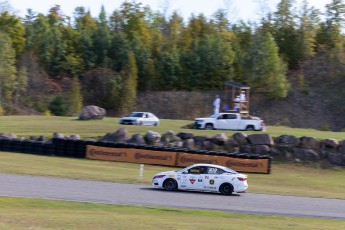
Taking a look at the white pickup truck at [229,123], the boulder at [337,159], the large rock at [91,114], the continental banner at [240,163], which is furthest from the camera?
the large rock at [91,114]

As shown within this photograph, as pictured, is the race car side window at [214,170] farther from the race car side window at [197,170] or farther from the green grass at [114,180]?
the green grass at [114,180]

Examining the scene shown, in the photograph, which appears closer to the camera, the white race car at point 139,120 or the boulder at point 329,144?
the boulder at point 329,144

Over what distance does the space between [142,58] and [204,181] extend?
2009 inches

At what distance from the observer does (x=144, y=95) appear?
6869 cm

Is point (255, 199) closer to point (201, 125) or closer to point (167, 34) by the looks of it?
point (201, 125)

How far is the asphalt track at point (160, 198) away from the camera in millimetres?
18766

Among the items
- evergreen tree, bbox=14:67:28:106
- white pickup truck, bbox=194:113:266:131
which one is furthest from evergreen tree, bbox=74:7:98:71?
white pickup truck, bbox=194:113:266:131

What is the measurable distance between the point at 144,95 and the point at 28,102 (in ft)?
41.4

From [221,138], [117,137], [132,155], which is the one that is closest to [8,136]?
[117,137]

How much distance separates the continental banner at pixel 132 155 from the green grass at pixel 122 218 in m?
14.8

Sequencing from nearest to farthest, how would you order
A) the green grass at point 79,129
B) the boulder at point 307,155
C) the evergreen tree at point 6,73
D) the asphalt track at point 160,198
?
the asphalt track at point 160,198
the boulder at point 307,155
the green grass at point 79,129
the evergreen tree at point 6,73

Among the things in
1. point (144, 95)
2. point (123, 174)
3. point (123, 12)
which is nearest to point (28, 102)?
point (144, 95)

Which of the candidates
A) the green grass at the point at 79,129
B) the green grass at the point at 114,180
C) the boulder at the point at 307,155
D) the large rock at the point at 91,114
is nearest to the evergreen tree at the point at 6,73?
the green grass at the point at 114,180

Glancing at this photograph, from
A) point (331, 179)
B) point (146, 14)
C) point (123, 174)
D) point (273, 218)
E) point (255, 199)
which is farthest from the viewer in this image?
point (146, 14)
